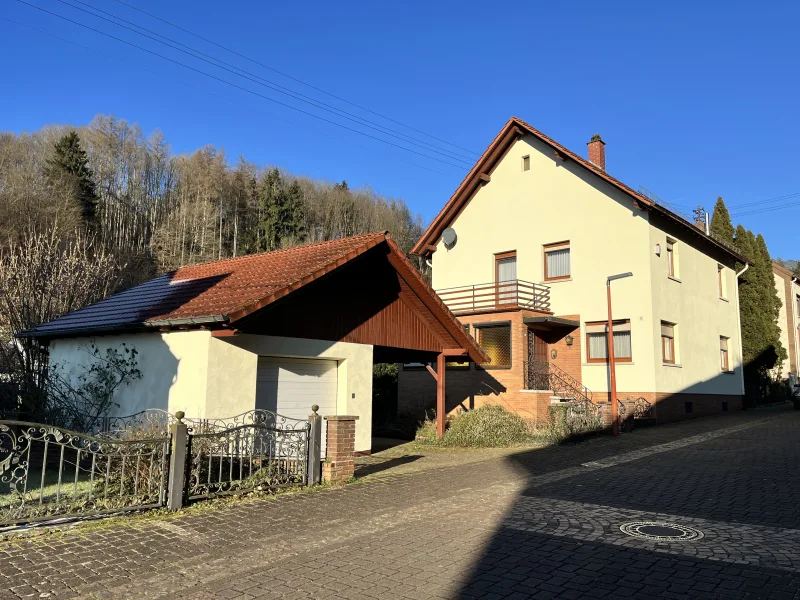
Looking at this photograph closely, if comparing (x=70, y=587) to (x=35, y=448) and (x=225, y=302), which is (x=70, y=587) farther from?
(x=35, y=448)

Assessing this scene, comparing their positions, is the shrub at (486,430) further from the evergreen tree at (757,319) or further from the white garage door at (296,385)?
the evergreen tree at (757,319)

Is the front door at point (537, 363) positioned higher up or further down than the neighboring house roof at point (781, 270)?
further down

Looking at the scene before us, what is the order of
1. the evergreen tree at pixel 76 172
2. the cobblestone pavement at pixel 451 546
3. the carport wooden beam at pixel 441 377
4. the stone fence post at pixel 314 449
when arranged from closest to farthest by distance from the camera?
the cobblestone pavement at pixel 451 546 → the stone fence post at pixel 314 449 → the carport wooden beam at pixel 441 377 → the evergreen tree at pixel 76 172

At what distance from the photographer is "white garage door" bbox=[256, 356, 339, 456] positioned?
12164 mm

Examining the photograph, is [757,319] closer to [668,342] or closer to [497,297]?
[668,342]

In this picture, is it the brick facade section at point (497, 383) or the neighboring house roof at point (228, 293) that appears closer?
the neighboring house roof at point (228, 293)

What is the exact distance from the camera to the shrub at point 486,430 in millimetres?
16219

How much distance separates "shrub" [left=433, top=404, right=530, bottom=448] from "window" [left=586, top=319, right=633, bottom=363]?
591 cm

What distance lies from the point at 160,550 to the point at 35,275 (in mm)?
14137

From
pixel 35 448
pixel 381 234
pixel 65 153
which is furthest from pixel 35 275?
pixel 65 153

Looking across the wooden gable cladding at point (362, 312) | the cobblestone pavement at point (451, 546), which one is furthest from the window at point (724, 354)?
the cobblestone pavement at point (451, 546)

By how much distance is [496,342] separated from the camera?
71.2ft

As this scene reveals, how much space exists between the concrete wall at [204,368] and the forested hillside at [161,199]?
25.7m

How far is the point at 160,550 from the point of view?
6074 millimetres
